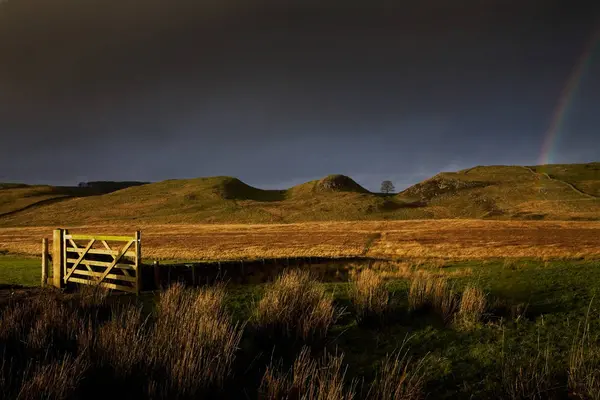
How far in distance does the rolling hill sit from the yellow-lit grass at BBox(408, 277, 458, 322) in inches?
3680

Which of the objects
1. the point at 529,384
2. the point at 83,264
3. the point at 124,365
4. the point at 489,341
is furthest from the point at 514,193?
the point at 124,365

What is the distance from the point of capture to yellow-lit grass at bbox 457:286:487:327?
8.38 meters

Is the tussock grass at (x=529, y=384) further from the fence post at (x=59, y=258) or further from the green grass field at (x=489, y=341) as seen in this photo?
the fence post at (x=59, y=258)

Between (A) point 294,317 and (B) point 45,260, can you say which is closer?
(A) point 294,317

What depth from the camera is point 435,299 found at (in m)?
9.54

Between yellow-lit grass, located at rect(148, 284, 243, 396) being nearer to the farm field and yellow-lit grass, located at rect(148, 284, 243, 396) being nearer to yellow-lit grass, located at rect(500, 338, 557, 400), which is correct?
the farm field

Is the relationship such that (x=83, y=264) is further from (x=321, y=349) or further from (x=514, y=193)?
(x=514, y=193)

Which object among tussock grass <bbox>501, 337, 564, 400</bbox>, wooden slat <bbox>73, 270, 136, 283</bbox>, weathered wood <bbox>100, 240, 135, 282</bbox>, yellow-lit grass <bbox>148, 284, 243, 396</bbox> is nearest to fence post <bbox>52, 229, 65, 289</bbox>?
wooden slat <bbox>73, 270, 136, 283</bbox>

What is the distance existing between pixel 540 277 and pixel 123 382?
1444cm

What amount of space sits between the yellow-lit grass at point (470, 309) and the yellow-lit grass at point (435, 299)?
242 millimetres

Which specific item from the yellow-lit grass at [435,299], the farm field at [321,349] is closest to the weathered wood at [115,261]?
the farm field at [321,349]

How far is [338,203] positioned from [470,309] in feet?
406

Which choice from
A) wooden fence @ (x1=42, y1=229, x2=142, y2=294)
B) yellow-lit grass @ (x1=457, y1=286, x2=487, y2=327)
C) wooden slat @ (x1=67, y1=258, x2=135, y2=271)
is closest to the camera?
yellow-lit grass @ (x1=457, y1=286, x2=487, y2=327)

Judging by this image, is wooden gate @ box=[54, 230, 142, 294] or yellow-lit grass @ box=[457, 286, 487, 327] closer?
yellow-lit grass @ box=[457, 286, 487, 327]
